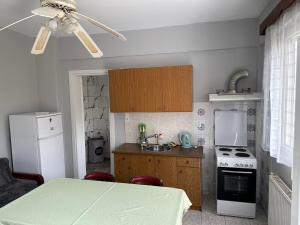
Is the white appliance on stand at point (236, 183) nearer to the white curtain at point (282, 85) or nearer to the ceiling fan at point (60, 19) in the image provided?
the white curtain at point (282, 85)

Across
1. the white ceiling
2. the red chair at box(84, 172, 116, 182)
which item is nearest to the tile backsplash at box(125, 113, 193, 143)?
the red chair at box(84, 172, 116, 182)

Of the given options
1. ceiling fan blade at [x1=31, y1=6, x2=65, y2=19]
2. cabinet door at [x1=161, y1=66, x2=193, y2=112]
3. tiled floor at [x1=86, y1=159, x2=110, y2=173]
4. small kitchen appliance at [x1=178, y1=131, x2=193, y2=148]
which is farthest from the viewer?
tiled floor at [x1=86, y1=159, x2=110, y2=173]

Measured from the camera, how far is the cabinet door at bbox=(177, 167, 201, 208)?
3.01m

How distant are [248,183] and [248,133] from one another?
2.67 ft

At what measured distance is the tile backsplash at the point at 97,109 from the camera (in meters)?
5.27

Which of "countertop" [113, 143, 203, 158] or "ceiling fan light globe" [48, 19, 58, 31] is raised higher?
"ceiling fan light globe" [48, 19, 58, 31]

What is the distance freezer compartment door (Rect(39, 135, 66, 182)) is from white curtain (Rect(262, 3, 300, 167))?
10.2 feet

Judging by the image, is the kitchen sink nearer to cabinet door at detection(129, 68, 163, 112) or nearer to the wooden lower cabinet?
the wooden lower cabinet

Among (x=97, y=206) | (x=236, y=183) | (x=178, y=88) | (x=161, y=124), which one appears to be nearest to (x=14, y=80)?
(x=161, y=124)

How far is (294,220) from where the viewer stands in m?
1.40

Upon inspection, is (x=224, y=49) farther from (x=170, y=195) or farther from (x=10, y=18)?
(x=10, y=18)

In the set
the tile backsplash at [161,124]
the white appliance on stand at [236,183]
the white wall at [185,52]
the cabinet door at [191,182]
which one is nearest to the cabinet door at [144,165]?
the cabinet door at [191,182]

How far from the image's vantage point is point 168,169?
3100mm

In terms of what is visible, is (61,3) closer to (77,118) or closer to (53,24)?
(53,24)
